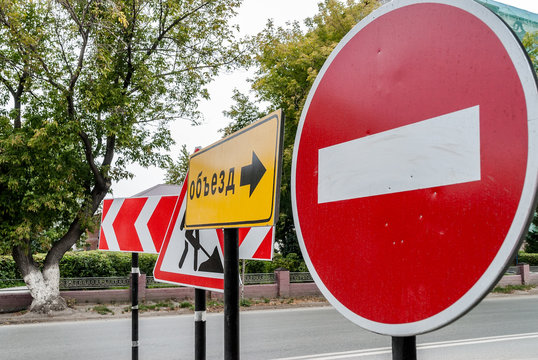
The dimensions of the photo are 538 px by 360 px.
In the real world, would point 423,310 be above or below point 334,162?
below

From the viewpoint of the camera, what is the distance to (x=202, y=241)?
7.75 feet

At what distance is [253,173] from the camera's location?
1463 mm

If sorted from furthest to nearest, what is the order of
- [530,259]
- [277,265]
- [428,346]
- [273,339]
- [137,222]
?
[530,259] < [277,265] < [273,339] < [428,346] < [137,222]

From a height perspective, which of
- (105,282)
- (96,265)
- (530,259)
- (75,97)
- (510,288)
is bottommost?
(510,288)

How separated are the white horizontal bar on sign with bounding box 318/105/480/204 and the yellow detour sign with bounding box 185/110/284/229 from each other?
215mm

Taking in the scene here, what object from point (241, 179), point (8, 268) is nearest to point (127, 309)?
point (8, 268)

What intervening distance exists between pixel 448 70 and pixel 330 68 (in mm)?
431

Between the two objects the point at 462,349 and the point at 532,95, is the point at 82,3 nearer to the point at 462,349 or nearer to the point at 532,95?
the point at 462,349

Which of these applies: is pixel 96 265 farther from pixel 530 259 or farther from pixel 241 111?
pixel 530 259

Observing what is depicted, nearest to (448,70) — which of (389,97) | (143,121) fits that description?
(389,97)

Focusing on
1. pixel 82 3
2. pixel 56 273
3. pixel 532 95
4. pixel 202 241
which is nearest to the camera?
pixel 532 95

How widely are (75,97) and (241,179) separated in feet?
42.7

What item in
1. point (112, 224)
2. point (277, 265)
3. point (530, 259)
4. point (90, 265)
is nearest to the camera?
point (112, 224)

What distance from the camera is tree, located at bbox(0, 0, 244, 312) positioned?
39.1ft
